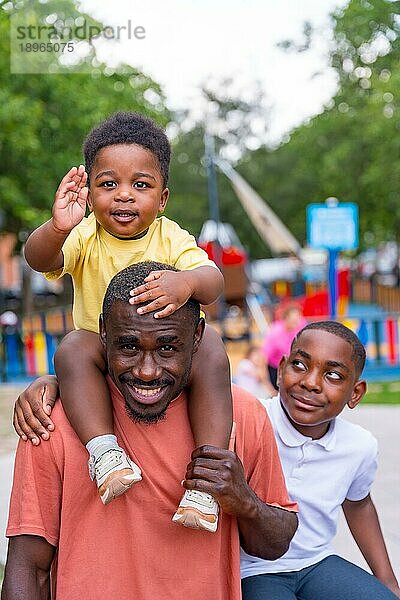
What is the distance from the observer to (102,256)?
233 cm

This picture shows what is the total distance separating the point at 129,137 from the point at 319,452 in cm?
116

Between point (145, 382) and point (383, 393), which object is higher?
point (145, 382)

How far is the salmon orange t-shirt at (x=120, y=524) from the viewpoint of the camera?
204cm

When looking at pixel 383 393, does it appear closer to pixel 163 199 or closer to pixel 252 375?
pixel 252 375

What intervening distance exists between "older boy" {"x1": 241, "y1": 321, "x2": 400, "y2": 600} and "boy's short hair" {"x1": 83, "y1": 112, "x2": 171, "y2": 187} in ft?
2.49

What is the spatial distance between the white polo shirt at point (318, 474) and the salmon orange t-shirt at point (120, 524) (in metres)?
0.57

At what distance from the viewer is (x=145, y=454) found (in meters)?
2.07

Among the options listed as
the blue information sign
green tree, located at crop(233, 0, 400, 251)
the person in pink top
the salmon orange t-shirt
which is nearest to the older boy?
the salmon orange t-shirt

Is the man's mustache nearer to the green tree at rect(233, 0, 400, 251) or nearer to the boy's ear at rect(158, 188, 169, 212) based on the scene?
the boy's ear at rect(158, 188, 169, 212)

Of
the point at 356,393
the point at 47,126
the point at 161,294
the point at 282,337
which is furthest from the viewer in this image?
the point at 47,126

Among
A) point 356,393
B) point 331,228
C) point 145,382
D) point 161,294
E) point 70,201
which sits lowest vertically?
point 356,393

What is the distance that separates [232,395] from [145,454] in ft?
1.02

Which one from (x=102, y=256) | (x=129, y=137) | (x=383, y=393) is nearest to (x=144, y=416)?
(x=102, y=256)

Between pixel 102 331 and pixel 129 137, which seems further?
pixel 129 137
